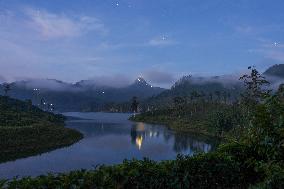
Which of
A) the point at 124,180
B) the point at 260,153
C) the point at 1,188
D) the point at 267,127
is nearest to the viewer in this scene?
the point at 1,188

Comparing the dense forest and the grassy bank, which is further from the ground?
the dense forest

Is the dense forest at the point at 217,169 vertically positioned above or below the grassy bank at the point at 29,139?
above

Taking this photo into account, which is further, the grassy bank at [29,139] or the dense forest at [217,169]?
the grassy bank at [29,139]

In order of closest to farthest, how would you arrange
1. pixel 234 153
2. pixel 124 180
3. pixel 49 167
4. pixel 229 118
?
pixel 124 180 < pixel 234 153 < pixel 49 167 < pixel 229 118

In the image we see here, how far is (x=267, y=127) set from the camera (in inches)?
730

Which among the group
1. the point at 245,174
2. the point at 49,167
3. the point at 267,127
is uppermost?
the point at 267,127

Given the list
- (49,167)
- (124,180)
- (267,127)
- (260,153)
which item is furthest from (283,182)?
(49,167)

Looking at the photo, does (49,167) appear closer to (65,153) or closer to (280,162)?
(65,153)

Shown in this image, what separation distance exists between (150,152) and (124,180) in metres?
93.6

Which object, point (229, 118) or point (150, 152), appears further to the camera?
point (229, 118)

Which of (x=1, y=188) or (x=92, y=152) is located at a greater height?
(x=1, y=188)

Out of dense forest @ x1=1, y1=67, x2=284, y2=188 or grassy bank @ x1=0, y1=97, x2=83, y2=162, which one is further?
grassy bank @ x1=0, y1=97, x2=83, y2=162

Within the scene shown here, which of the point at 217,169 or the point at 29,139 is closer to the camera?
the point at 217,169

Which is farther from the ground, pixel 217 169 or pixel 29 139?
pixel 217 169
